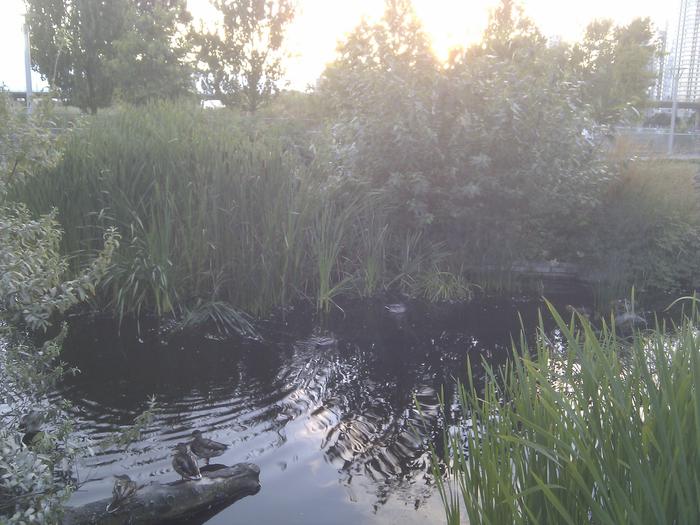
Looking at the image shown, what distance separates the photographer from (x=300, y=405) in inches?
210

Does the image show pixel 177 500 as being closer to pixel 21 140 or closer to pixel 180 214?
pixel 21 140

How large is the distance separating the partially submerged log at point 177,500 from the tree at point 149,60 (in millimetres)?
12964

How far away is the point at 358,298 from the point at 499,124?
283 cm

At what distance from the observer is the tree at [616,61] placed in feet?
59.1

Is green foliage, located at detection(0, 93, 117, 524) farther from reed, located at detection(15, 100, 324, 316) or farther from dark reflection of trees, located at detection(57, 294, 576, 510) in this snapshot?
reed, located at detection(15, 100, 324, 316)

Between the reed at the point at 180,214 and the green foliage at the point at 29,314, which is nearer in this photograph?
the green foliage at the point at 29,314

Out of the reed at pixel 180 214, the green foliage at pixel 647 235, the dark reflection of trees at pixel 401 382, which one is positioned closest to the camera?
the dark reflection of trees at pixel 401 382

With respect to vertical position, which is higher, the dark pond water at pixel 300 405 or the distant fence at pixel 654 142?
the distant fence at pixel 654 142

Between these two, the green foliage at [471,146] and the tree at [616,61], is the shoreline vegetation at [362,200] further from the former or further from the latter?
the tree at [616,61]

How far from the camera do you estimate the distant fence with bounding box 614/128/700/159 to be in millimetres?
10907

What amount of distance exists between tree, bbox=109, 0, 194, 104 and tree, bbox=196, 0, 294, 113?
98 cm

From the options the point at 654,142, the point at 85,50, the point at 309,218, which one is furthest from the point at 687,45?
the point at 309,218

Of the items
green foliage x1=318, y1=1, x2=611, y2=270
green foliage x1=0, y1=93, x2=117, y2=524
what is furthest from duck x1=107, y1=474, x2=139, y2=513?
green foliage x1=318, y1=1, x2=611, y2=270

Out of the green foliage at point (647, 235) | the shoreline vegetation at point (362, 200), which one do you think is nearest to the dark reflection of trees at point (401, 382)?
the shoreline vegetation at point (362, 200)
